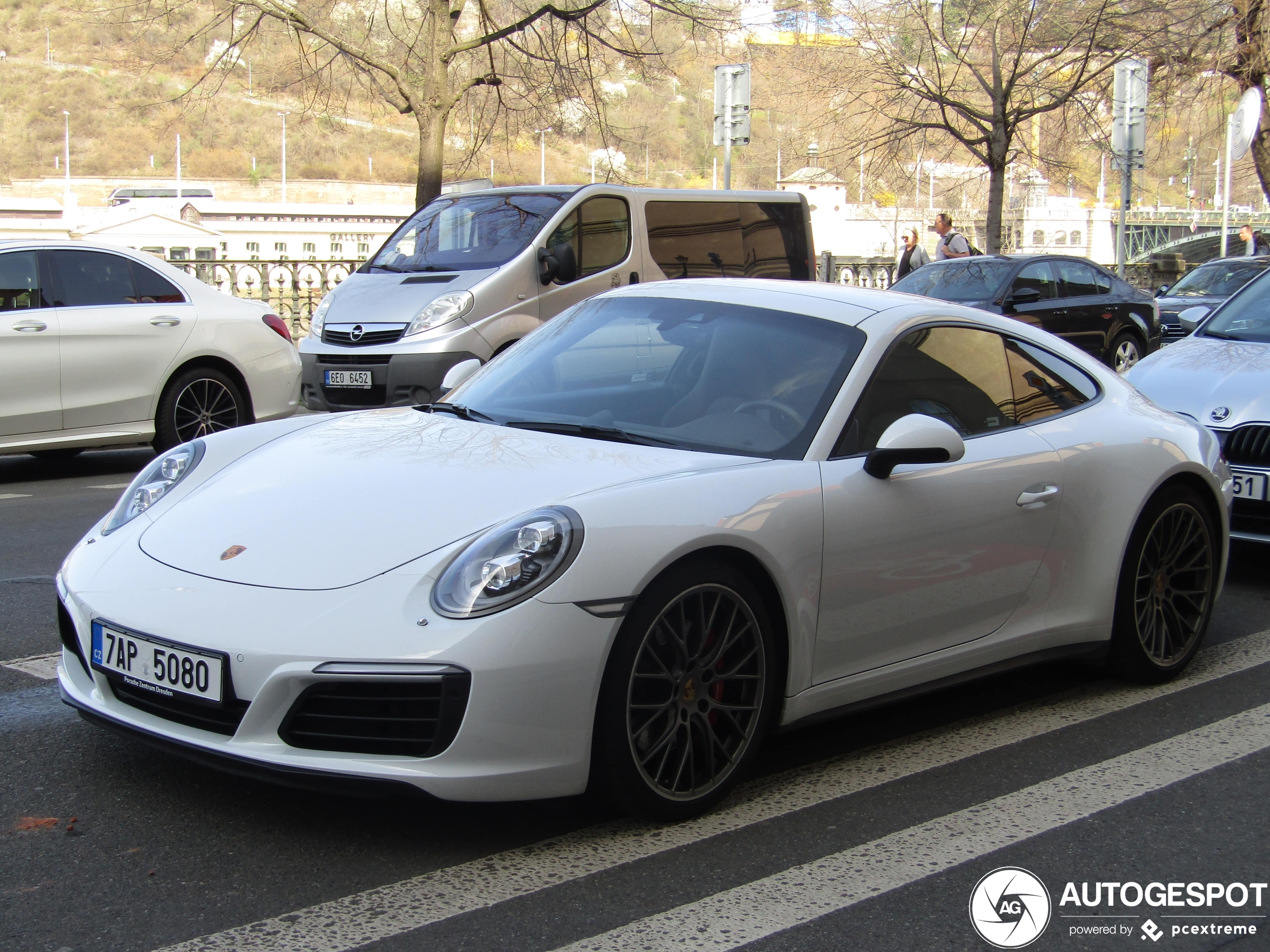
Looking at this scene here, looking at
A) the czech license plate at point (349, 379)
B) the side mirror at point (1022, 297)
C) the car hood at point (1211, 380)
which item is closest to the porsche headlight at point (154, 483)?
the car hood at point (1211, 380)

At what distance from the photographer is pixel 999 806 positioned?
353 cm

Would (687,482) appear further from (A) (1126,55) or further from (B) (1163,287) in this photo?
(A) (1126,55)

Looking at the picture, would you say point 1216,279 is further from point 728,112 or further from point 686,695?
point 686,695

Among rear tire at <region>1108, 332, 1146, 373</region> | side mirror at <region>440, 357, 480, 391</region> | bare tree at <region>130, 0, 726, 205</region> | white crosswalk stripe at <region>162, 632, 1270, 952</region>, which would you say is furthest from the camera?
bare tree at <region>130, 0, 726, 205</region>

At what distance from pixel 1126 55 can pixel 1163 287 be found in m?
4.61

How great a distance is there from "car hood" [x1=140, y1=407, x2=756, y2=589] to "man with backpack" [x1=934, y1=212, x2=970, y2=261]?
1400 centimetres

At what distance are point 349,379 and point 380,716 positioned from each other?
8.08m

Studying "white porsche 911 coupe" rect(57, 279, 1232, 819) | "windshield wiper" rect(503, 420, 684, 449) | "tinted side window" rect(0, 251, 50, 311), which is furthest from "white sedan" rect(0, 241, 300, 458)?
"windshield wiper" rect(503, 420, 684, 449)

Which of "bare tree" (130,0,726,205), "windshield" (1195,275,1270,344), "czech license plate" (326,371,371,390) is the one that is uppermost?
"bare tree" (130,0,726,205)

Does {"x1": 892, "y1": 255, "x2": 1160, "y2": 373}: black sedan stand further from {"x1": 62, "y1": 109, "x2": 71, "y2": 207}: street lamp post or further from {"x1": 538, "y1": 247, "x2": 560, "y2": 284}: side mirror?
{"x1": 62, "y1": 109, "x2": 71, "y2": 207}: street lamp post

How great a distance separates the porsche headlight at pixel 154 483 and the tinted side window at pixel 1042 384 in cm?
259

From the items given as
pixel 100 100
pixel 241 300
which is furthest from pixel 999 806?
pixel 100 100

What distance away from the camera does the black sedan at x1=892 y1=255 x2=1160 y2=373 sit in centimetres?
1441

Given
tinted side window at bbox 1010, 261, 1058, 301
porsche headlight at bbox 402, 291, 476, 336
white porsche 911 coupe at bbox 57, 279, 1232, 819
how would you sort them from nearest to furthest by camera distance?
white porsche 911 coupe at bbox 57, 279, 1232, 819 < porsche headlight at bbox 402, 291, 476, 336 < tinted side window at bbox 1010, 261, 1058, 301
